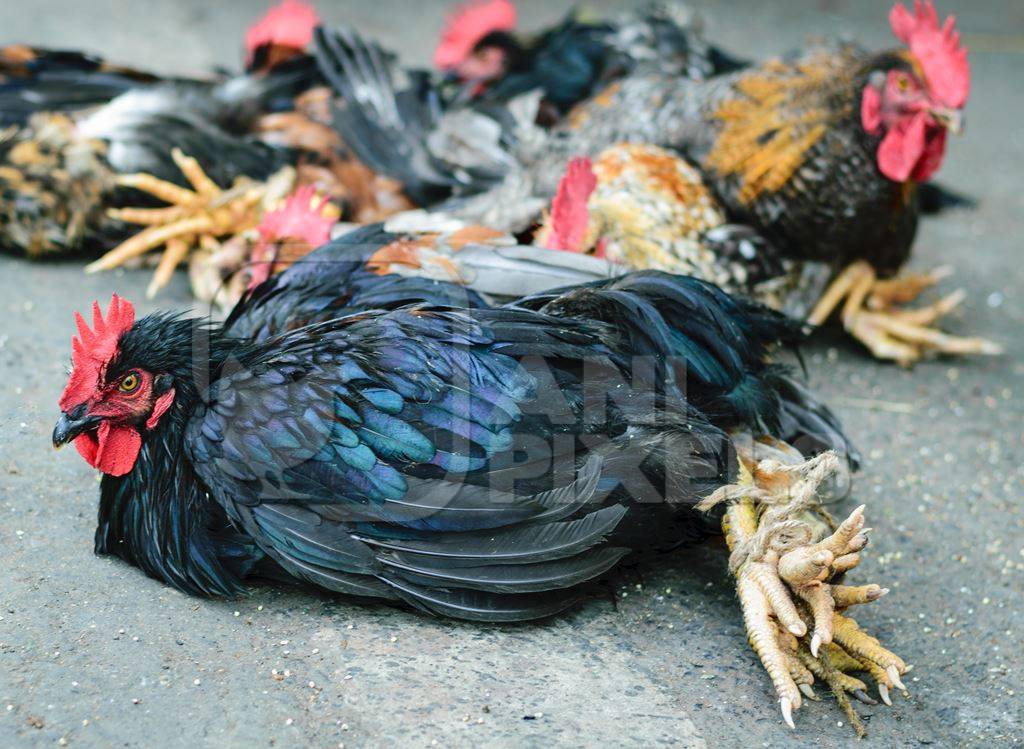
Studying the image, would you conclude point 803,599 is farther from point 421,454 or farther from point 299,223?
point 299,223

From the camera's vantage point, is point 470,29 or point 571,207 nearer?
point 571,207

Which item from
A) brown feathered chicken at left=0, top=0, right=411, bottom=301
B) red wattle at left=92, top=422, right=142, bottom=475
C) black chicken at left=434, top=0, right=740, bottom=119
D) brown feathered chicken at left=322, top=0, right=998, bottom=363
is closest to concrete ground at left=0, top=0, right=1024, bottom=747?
red wattle at left=92, top=422, right=142, bottom=475

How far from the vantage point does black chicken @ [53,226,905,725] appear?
2.48 metres

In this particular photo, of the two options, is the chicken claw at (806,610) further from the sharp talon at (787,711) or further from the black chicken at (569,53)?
the black chicken at (569,53)

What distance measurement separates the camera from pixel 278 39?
486 cm

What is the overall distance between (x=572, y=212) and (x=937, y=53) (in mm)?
1472

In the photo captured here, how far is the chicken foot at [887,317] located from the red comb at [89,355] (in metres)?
2.63

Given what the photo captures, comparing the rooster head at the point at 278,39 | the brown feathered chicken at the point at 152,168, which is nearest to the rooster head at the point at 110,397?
the brown feathered chicken at the point at 152,168

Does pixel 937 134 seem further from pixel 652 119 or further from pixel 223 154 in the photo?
pixel 223 154

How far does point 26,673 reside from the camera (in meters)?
2.31

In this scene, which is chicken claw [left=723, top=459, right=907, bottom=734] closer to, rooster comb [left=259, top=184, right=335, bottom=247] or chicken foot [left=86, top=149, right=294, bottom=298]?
rooster comb [left=259, top=184, right=335, bottom=247]

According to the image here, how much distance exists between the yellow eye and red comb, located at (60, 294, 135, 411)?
0.05 meters

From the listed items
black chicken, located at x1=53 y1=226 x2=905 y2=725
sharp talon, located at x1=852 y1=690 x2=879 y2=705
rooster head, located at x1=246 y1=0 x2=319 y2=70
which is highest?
rooster head, located at x1=246 y1=0 x2=319 y2=70

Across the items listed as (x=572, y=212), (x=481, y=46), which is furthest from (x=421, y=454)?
(x=481, y=46)
